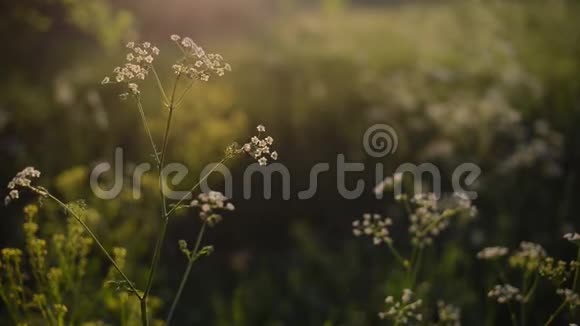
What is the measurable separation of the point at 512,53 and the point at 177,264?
520 cm

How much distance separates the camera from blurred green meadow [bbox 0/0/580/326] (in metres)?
5.25

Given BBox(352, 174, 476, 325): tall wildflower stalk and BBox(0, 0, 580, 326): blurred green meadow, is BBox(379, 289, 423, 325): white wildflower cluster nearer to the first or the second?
BBox(352, 174, 476, 325): tall wildflower stalk

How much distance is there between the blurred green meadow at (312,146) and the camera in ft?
17.2

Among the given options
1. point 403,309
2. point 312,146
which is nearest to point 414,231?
point 403,309

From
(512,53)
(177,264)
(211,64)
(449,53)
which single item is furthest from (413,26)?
(211,64)

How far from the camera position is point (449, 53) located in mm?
9266

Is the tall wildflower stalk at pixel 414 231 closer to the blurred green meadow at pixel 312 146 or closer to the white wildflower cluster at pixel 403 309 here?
the white wildflower cluster at pixel 403 309

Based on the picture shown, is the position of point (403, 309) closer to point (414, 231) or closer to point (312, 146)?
point (414, 231)

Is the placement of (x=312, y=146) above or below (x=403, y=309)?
above

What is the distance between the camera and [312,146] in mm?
6988

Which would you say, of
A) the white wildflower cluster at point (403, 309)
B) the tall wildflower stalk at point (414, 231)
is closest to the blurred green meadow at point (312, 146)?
the tall wildflower stalk at point (414, 231)

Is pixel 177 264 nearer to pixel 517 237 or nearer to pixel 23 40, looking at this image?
pixel 517 237

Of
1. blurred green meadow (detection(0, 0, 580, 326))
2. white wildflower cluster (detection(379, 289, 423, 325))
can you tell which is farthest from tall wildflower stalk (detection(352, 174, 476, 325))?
blurred green meadow (detection(0, 0, 580, 326))

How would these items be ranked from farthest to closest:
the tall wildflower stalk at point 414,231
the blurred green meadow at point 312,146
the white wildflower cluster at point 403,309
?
the blurred green meadow at point 312,146, the tall wildflower stalk at point 414,231, the white wildflower cluster at point 403,309
